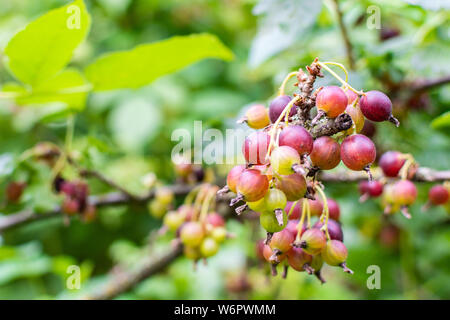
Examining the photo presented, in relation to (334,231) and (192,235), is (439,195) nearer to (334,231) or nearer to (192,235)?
(334,231)

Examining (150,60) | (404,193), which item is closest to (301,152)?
(404,193)

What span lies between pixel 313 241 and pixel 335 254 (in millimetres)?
37

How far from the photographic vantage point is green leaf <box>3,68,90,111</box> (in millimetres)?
927

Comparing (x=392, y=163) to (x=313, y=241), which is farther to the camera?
(x=392, y=163)

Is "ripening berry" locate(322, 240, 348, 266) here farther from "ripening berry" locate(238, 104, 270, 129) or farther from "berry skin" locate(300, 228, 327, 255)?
"ripening berry" locate(238, 104, 270, 129)

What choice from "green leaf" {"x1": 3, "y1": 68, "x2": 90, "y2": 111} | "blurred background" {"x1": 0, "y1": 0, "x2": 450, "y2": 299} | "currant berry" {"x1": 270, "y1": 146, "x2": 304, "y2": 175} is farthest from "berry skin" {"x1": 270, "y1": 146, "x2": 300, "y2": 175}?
"green leaf" {"x1": 3, "y1": 68, "x2": 90, "y2": 111}

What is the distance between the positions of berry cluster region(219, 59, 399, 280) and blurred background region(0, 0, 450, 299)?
0.24 metres

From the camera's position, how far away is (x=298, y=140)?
48cm

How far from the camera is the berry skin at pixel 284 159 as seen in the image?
1.50 feet

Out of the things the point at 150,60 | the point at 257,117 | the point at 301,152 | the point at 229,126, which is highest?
the point at 150,60

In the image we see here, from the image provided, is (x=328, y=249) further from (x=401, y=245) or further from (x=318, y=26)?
(x=401, y=245)

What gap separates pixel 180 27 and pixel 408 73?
4.71 ft

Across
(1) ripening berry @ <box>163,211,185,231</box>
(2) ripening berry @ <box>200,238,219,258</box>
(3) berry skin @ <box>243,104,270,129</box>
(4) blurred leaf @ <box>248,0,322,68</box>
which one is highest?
(4) blurred leaf @ <box>248,0,322,68</box>
